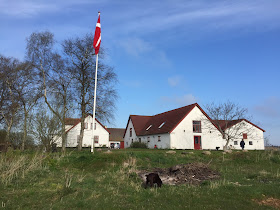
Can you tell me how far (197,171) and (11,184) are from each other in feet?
26.5

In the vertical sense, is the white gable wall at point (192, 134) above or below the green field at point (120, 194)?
above

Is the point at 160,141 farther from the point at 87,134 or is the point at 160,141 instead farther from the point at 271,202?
the point at 271,202

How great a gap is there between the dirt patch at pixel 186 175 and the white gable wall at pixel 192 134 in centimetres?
2251

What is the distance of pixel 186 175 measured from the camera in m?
10.6

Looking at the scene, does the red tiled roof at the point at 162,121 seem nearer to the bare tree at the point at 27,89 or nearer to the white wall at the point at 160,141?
the white wall at the point at 160,141

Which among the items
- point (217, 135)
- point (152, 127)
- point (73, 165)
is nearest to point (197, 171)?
point (73, 165)

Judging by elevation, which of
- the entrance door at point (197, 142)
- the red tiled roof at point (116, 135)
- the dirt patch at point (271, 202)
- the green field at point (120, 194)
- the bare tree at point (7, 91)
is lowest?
the dirt patch at point (271, 202)

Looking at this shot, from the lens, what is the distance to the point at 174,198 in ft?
23.3

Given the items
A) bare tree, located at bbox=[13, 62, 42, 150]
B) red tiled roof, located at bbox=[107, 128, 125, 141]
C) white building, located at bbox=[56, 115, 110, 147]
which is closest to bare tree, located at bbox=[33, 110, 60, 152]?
bare tree, located at bbox=[13, 62, 42, 150]

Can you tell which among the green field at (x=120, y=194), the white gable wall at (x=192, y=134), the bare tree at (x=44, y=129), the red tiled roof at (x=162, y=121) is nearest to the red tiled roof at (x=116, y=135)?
the red tiled roof at (x=162, y=121)

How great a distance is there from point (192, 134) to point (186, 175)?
1017 inches

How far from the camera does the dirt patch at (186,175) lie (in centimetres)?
999

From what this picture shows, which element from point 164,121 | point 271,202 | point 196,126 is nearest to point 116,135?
point 164,121

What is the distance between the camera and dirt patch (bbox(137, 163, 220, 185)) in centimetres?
999
